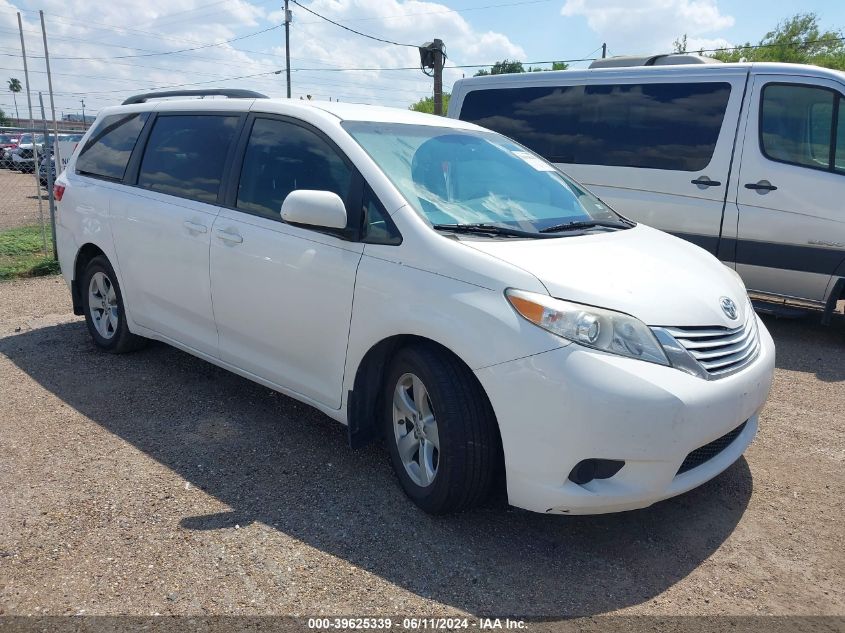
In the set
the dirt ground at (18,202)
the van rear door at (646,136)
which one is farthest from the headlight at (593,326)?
the dirt ground at (18,202)

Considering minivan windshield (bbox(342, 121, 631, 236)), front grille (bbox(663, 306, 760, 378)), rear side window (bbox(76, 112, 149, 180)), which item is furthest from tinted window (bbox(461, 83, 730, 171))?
rear side window (bbox(76, 112, 149, 180))

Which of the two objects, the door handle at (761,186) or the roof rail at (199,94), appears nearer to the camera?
the roof rail at (199,94)

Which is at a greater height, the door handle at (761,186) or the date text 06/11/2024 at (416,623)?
the door handle at (761,186)

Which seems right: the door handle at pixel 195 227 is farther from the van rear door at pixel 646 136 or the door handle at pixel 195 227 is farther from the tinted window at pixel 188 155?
the van rear door at pixel 646 136

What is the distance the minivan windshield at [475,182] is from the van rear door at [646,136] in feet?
8.91

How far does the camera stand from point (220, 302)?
4125 mm

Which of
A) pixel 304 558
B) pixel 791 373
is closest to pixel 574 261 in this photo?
pixel 304 558

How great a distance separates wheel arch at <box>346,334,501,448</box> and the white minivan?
0.01m

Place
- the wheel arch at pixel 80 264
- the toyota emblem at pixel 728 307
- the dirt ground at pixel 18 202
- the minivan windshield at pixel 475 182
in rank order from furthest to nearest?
the dirt ground at pixel 18 202 < the wheel arch at pixel 80 264 < the minivan windshield at pixel 475 182 < the toyota emblem at pixel 728 307

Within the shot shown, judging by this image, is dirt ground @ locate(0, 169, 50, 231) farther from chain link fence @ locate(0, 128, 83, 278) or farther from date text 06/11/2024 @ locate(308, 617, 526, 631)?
date text 06/11/2024 @ locate(308, 617, 526, 631)

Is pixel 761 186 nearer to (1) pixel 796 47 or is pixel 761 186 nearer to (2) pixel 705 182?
(2) pixel 705 182

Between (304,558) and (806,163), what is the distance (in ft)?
17.9

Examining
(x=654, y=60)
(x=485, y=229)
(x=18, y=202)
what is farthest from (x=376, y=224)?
(x=18, y=202)

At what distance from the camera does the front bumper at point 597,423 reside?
2684 mm
